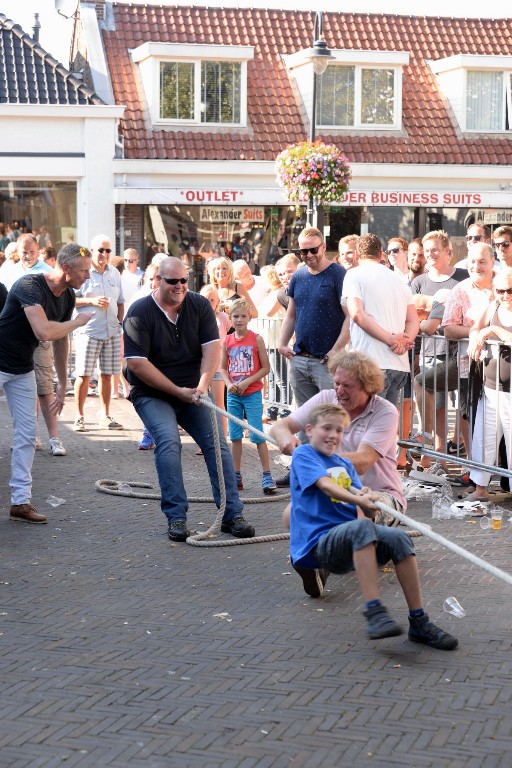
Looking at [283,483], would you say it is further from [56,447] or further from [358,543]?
[358,543]

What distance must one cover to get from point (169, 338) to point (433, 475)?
2.88m

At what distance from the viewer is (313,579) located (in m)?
6.15

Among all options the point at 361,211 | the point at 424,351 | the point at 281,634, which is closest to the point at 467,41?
the point at 361,211

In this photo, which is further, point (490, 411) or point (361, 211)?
point (361, 211)

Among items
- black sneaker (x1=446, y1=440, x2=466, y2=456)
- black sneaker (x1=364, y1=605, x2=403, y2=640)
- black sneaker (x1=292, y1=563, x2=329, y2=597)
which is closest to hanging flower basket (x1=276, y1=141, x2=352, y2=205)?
black sneaker (x1=446, y1=440, x2=466, y2=456)

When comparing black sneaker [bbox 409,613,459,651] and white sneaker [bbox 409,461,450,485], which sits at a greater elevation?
black sneaker [bbox 409,613,459,651]

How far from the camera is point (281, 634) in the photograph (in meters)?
5.64

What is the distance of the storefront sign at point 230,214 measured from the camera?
26.4 m

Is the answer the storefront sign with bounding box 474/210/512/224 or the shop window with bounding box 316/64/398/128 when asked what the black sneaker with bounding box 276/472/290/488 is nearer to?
the shop window with bounding box 316/64/398/128

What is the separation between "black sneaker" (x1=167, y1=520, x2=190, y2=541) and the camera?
769 cm

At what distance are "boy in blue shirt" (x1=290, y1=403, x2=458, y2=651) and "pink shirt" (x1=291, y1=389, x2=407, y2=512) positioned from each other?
1.22 ft

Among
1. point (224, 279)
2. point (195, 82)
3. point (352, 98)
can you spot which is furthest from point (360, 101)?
point (224, 279)

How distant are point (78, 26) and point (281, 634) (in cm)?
2584

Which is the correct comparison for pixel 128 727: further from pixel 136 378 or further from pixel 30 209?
pixel 30 209
